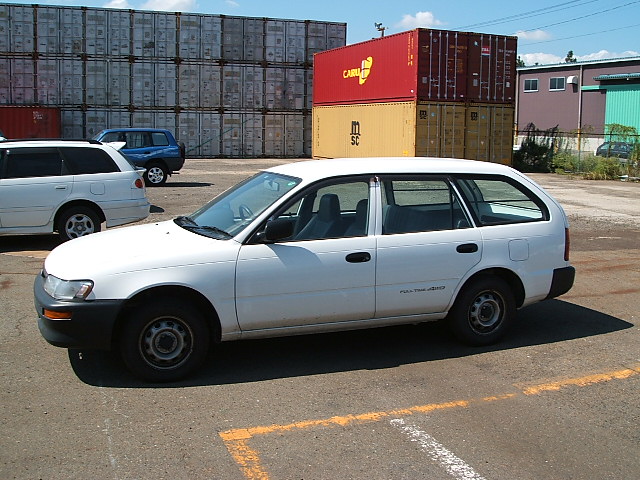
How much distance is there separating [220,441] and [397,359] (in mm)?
2032

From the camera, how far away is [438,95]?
25.8 meters

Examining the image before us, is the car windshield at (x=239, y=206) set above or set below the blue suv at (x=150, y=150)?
below

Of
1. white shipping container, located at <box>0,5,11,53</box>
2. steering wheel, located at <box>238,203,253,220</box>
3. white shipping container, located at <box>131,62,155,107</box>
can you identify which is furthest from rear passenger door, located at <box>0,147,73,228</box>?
white shipping container, located at <box>0,5,11,53</box>

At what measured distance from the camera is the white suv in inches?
412

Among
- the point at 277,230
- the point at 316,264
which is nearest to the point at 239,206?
the point at 277,230

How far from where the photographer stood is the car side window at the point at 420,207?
6.04 m

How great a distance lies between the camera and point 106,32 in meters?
36.6

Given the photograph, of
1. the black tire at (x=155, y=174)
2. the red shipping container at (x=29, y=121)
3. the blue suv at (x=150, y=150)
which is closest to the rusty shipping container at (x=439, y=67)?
the blue suv at (x=150, y=150)

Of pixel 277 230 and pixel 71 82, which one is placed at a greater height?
pixel 71 82

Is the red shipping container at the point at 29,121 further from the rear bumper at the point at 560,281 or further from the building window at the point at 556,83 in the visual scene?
the building window at the point at 556,83

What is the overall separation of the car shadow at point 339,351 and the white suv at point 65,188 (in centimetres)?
510

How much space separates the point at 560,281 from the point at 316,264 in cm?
237

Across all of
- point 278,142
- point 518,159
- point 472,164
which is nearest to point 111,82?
point 278,142

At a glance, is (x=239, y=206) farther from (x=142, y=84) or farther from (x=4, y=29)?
(x=4, y=29)
